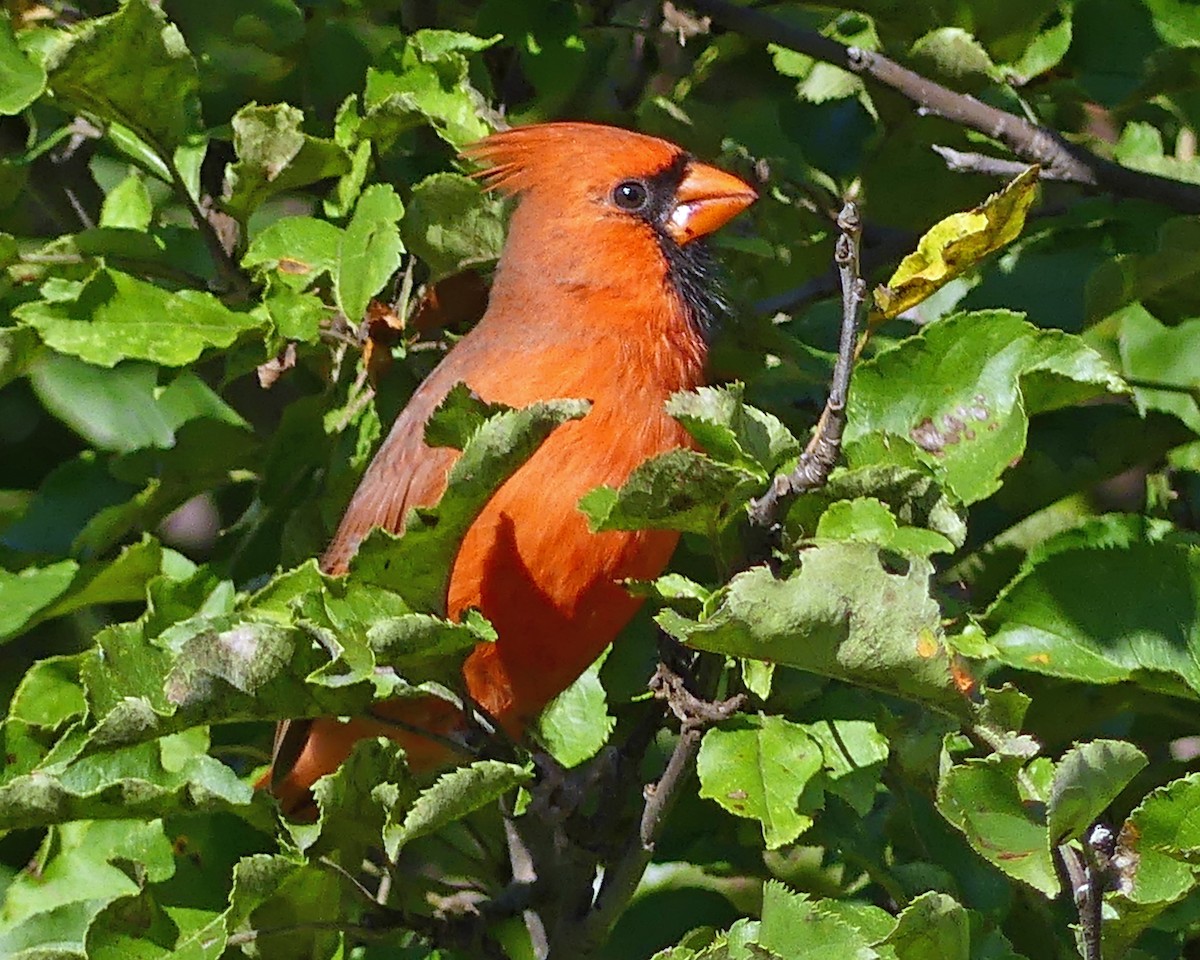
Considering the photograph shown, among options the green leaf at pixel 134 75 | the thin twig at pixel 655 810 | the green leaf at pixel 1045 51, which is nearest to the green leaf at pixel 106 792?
the thin twig at pixel 655 810

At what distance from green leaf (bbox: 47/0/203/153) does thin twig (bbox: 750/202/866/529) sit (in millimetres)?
869

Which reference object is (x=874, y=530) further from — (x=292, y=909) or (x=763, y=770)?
(x=292, y=909)

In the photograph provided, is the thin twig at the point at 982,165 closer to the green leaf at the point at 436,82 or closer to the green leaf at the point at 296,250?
the green leaf at the point at 436,82

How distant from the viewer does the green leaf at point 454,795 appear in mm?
1580

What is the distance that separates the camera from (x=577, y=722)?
217cm

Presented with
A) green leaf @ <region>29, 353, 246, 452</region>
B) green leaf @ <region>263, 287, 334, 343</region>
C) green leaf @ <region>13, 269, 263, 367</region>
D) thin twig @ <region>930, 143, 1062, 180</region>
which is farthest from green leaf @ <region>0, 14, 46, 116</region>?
thin twig @ <region>930, 143, 1062, 180</region>

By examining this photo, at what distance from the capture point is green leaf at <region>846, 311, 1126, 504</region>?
65.7 inches

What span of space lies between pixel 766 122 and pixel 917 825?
1044 mm

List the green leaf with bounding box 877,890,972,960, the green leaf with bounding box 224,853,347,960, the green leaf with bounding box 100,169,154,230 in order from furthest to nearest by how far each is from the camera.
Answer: the green leaf with bounding box 100,169,154,230
the green leaf with bounding box 224,853,347,960
the green leaf with bounding box 877,890,972,960

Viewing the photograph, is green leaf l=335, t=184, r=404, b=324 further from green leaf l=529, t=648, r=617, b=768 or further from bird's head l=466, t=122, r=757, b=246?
green leaf l=529, t=648, r=617, b=768

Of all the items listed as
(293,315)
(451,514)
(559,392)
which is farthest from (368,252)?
(451,514)

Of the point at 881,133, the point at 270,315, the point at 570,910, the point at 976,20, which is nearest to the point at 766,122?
the point at 881,133

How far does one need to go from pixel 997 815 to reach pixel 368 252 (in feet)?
3.10

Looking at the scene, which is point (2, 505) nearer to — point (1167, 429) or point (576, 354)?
point (576, 354)
